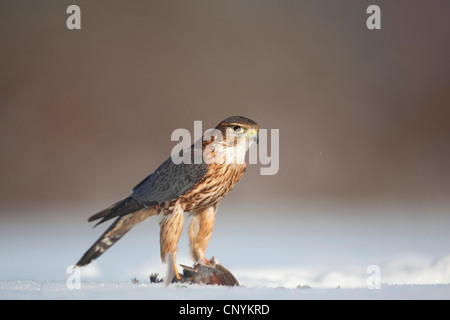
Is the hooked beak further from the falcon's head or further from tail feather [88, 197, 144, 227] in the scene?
tail feather [88, 197, 144, 227]

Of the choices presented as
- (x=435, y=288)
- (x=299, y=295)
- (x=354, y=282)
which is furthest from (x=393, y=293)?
(x=354, y=282)

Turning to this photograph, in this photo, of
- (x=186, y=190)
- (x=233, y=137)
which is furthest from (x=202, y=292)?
(x=233, y=137)

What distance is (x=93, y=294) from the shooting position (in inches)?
79.3

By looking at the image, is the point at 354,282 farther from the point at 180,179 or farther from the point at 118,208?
the point at 118,208

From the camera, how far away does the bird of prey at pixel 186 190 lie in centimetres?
219

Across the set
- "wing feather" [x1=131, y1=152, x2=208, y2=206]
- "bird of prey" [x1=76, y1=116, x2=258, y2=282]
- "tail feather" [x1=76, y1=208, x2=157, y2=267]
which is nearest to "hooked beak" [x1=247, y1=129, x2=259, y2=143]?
"bird of prey" [x1=76, y1=116, x2=258, y2=282]

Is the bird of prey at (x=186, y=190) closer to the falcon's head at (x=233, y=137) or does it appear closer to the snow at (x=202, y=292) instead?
the falcon's head at (x=233, y=137)

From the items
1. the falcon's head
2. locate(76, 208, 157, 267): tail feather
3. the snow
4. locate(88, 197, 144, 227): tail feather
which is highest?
the falcon's head

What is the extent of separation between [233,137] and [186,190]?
0.30 m

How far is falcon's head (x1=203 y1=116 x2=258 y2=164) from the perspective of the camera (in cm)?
219

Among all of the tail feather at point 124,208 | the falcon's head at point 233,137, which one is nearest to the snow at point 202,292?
the tail feather at point 124,208

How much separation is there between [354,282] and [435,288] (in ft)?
1.68

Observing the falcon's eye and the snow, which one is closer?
the snow

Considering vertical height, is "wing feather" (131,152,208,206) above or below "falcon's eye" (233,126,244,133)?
below
